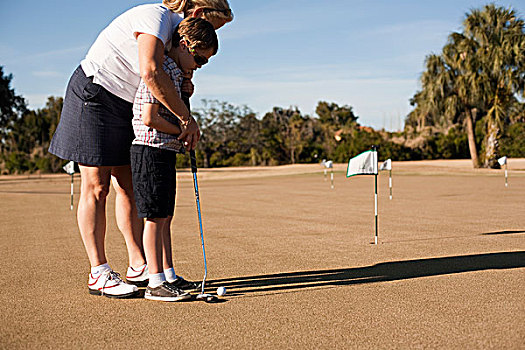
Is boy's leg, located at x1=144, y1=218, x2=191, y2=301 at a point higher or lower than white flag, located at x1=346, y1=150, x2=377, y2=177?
lower

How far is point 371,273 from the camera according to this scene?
530cm

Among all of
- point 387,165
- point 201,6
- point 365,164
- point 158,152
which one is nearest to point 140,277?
point 158,152

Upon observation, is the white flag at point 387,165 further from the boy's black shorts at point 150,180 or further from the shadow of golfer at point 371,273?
the boy's black shorts at point 150,180

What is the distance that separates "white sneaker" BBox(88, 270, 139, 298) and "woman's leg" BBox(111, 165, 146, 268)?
1.18ft

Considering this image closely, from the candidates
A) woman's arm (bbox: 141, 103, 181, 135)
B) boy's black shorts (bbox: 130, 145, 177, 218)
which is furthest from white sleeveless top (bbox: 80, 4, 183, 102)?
boy's black shorts (bbox: 130, 145, 177, 218)

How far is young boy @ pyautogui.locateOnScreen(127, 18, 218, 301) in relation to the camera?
4281 millimetres

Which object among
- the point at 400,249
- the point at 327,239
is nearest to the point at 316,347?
the point at 400,249

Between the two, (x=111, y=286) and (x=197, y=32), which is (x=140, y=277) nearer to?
(x=111, y=286)

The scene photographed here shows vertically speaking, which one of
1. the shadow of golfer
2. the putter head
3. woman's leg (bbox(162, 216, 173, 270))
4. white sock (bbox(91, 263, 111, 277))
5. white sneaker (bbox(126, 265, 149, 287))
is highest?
woman's leg (bbox(162, 216, 173, 270))

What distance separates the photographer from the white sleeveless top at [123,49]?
13.9 feet

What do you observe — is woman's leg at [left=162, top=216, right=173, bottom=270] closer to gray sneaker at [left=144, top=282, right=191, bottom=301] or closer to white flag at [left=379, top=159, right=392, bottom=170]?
gray sneaker at [left=144, top=282, right=191, bottom=301]

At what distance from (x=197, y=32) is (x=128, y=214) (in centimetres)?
162

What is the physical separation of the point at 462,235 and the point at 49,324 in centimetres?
579

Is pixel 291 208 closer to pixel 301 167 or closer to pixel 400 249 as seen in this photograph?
pixel 400 249
